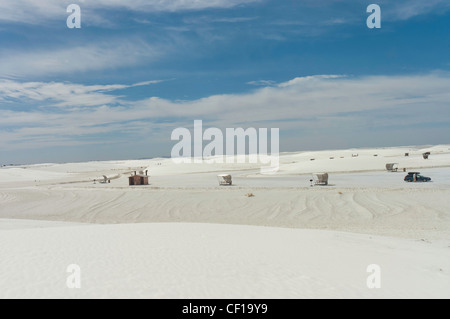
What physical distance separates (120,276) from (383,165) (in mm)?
45784

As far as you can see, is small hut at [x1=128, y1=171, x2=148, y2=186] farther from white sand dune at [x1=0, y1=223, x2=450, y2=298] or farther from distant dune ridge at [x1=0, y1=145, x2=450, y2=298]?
white sand dune at [x1=0, y1=223, x2=450, y2=298]

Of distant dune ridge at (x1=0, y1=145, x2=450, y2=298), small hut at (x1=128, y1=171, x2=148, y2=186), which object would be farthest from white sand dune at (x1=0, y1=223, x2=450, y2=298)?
small hut at (x1=128, y1=171, x2=148, y2=186)

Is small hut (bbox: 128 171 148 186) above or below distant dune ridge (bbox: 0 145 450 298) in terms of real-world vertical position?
above

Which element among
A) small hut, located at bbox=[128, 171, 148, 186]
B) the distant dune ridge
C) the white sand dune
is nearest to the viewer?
the white sand dune

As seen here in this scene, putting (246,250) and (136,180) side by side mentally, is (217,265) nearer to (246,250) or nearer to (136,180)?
(246,250)

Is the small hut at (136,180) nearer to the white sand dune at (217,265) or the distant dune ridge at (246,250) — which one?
the distant dune ridge at (246,250)

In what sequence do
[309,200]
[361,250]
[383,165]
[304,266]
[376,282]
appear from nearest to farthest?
[376,282] < [304,266] < [361,250] < [309,200] < [383,165]

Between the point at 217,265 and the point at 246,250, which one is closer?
the point at 217,265

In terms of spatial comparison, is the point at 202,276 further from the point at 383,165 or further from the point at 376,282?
the point at 383,165

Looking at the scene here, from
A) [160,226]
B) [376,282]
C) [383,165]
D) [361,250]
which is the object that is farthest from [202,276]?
[383,165]

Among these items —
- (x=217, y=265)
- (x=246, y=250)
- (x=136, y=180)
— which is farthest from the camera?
(x=136, y=180)

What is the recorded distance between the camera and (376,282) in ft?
23.7

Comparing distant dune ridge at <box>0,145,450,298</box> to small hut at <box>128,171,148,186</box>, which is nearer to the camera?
distant dune ridge at <box>0,145,450,298</box>

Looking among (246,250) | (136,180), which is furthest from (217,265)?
(136,180)
